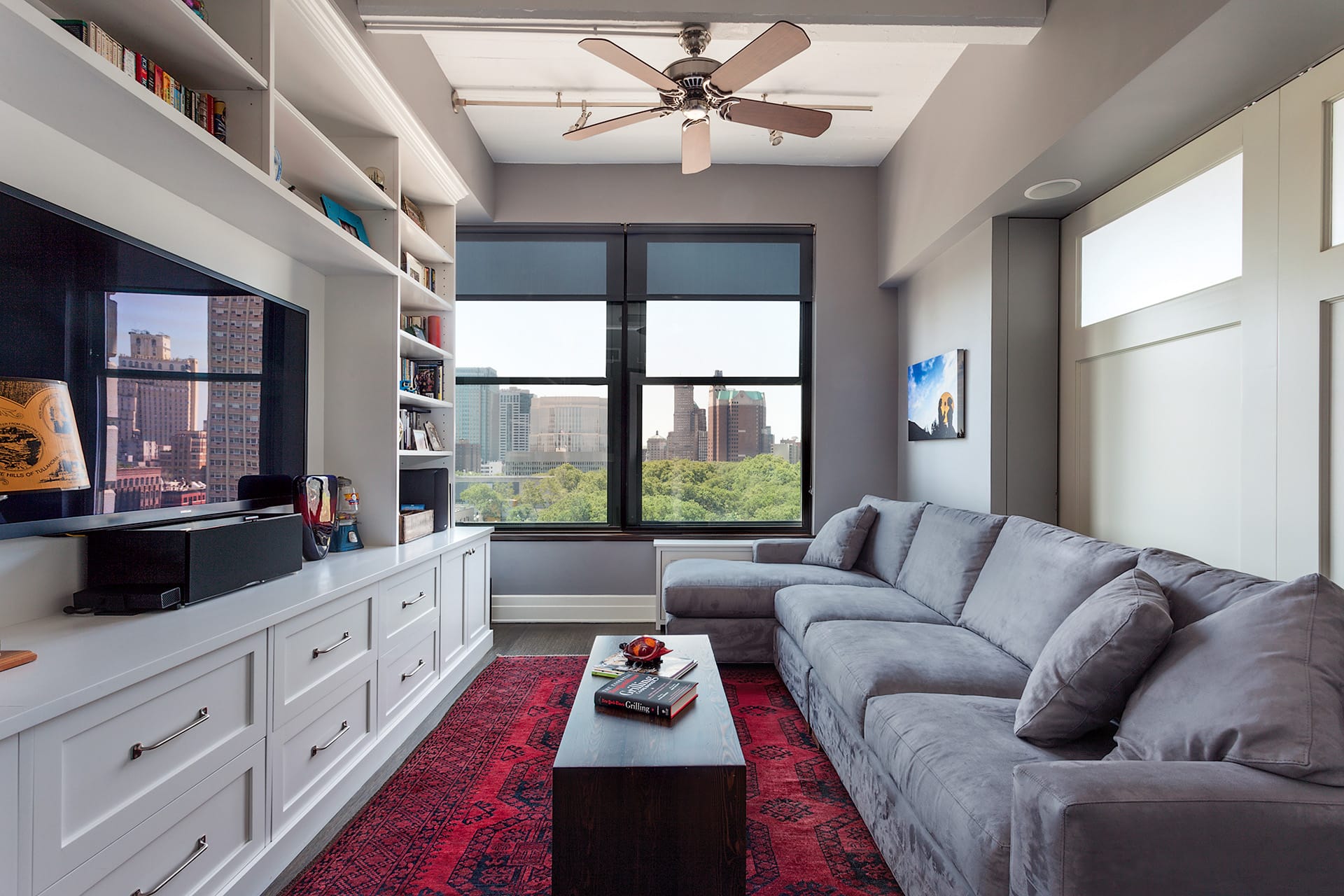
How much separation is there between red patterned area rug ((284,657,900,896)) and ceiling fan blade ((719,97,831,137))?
2455 millimetres

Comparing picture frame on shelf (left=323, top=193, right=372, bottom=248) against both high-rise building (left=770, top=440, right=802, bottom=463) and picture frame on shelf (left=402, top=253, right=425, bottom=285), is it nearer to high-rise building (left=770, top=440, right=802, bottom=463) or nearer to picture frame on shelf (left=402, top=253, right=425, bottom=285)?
picture frame on shelf (left=402, top=253, right=425, bottom=285)

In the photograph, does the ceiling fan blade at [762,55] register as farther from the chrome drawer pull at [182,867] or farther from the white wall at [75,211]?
the chrome drawer pull at [182,867]

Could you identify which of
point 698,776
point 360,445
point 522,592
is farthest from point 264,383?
point 522,592

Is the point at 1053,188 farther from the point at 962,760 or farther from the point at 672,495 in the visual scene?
the point at 672,495

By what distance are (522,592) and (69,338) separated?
9.99 ft

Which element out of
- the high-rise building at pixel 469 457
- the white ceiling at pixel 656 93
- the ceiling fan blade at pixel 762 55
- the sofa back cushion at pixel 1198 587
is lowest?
the sofa back cushion at pixel 1198 587

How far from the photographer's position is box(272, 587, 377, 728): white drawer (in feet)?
5.68

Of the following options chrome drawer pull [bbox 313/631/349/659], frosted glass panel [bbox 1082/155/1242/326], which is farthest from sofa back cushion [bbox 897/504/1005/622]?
chrome drawer pull [bbox 313/631/349/659]

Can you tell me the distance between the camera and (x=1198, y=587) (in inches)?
59.5

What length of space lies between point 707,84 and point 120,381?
2089 mm

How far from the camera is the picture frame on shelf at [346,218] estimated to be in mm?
2574

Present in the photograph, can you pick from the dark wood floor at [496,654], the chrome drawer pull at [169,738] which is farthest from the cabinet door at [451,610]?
the chrome drawer pull at [169,738]

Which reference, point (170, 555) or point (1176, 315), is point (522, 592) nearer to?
point (170, 555)

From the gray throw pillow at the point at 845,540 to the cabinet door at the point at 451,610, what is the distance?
1.92m
